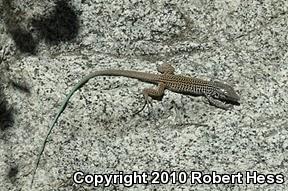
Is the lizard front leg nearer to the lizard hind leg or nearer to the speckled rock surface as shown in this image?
the speckled rock surface

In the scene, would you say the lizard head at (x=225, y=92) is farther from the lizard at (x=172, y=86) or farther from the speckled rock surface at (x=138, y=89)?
the speckled rock surface at (x=138, y=89)

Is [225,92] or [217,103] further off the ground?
[225,92]

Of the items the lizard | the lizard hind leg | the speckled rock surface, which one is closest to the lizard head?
the lizard

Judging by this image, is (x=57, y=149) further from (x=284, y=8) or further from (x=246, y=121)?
(x=284, y=8)

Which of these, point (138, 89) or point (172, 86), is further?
point (138, 89)

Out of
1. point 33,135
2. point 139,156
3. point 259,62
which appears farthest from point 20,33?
point 259,62

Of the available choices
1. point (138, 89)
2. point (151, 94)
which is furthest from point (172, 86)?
point (138, 89)

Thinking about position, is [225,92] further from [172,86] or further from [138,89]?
[138,89]
